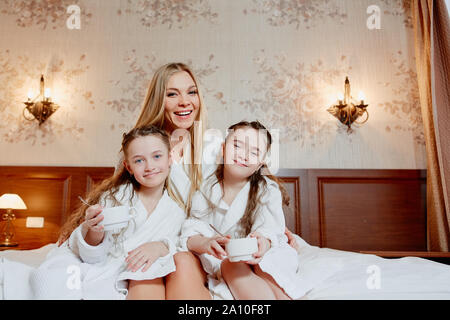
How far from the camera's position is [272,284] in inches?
37.1

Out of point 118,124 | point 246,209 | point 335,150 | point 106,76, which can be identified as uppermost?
point 106,76

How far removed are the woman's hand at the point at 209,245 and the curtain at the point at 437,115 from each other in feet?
6.02

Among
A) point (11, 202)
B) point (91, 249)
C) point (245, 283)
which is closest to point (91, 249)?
point (91, 249)

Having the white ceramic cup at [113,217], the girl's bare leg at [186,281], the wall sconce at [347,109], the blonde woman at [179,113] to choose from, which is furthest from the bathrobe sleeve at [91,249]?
the wall sconce at [347,109]

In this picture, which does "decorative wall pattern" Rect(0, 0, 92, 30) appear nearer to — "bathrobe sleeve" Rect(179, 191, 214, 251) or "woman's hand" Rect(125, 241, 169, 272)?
"bathrobe sleeve" Rect(179, 191, 214, 251)

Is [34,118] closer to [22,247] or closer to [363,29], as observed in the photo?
[22,247]

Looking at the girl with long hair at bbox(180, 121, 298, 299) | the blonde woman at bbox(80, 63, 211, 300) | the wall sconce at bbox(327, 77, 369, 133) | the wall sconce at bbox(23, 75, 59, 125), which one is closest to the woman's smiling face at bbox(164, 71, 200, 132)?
the blonde woman at bbox(80, 63, 211, 300)

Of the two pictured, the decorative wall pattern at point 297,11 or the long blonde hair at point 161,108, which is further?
the decorative wall pattern at point 297,11

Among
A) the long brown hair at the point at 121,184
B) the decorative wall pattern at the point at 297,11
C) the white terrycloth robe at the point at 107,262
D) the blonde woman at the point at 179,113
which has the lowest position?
the white terrycloth robe at the point at 107,262

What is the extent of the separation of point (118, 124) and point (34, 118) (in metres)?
0.72

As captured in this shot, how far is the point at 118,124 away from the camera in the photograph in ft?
8.48

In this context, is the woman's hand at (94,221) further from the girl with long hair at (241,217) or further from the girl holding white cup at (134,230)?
the girl with long hair at (241,217)

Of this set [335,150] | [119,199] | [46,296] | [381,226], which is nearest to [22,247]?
[119,199]

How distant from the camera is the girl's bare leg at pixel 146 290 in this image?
892 mm
